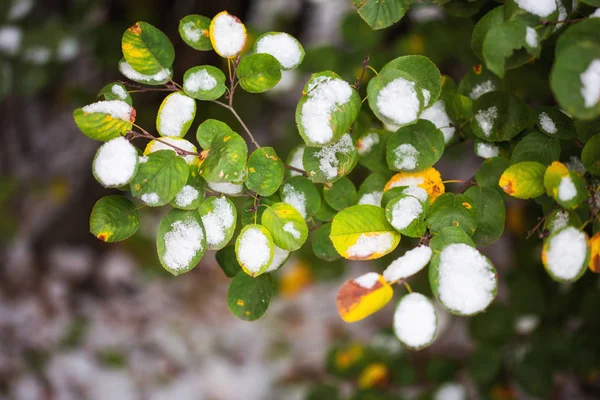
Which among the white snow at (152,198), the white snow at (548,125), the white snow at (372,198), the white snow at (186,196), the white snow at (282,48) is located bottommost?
the white snow at (372,198)

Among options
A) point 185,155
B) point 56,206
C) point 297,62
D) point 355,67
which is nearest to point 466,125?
point 297,62

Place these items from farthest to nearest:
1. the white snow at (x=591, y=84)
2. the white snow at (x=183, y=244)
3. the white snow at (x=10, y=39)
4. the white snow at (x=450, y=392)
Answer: the white snow at (x=10, y=39), the white snow at (x=450, y=392), the white snow at (x=183, y=244), the white snow at (x=591, y=84)

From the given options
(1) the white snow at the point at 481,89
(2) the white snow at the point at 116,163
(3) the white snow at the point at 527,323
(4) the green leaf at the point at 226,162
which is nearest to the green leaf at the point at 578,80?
(1) the white snow at the point at 481,89

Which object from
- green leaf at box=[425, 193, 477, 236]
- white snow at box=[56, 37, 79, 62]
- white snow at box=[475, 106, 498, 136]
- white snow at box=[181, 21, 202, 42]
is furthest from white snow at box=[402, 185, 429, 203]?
white snow at box=[56, 37, 79, 62]

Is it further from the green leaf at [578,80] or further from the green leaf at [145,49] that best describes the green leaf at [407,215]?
the green leaf at [145,49]

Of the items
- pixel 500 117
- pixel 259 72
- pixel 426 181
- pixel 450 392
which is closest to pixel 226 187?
pixel 259 72

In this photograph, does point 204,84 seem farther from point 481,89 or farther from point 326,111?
point 481,89

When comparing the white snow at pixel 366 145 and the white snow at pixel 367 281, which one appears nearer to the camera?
the white snow at pixel 367 281
